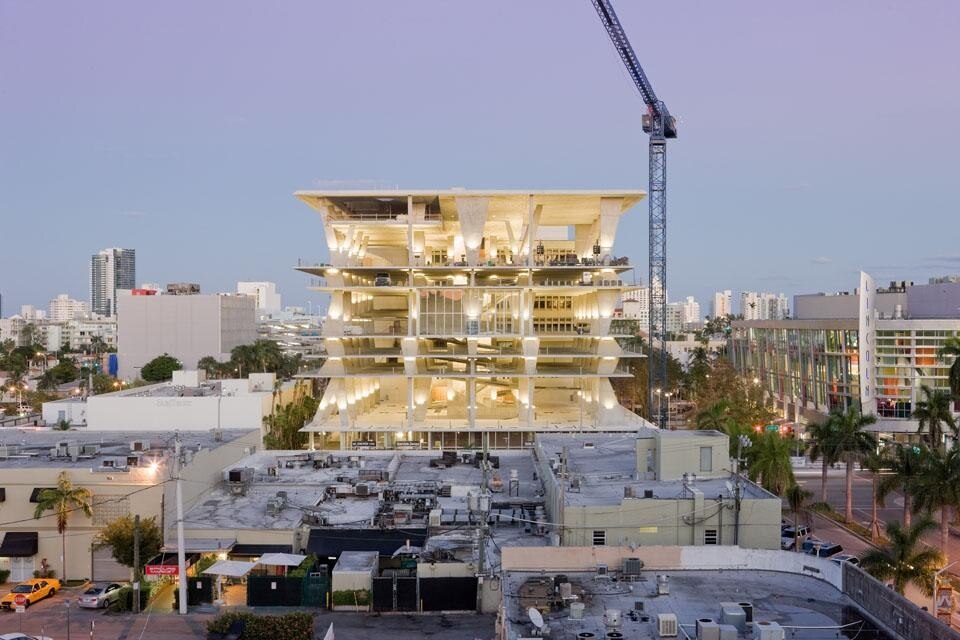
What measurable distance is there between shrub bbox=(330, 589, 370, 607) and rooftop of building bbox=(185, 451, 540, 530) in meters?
5.18

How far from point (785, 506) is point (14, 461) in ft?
149

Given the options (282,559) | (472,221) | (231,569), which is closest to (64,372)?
(472,221)

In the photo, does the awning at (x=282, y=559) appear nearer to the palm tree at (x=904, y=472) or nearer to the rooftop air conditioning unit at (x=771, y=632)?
the rooftop air conditioning unit at (x=771, y=632)

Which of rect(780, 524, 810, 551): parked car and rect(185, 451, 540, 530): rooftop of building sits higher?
rect(185, 451, 540, 530): rooftop of building

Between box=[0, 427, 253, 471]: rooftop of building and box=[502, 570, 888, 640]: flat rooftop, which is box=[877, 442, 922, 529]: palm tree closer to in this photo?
box=[502, 570, 888, 640]: flat rooftop

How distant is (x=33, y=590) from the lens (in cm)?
3509

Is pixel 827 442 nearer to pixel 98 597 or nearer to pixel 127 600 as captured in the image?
pixel 127 600

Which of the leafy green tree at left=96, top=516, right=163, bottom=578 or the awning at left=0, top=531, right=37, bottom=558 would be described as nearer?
the leafy green tree at left=96, top=516, right=163, bottom=578

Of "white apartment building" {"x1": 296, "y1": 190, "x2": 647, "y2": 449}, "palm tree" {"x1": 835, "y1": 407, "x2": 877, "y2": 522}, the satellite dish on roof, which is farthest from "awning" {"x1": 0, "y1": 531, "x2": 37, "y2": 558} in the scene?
"palm tree" {"x1": 835, "y1": 407, "x2": 877, "y2": 522}

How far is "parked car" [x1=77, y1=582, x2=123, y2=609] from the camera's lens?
110 feet

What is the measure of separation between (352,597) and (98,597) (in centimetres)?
1077

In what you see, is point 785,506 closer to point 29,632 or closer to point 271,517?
point 271,517

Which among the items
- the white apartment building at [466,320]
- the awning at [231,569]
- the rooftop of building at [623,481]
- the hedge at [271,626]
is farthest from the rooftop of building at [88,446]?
the rooftop of building at [623,481]

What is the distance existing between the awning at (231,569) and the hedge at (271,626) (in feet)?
14.2
